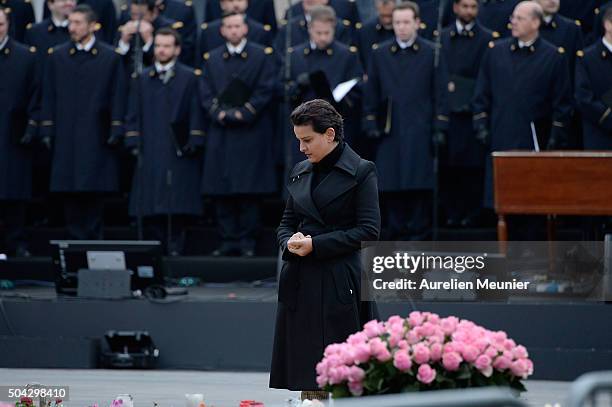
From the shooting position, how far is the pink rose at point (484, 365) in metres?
3.88

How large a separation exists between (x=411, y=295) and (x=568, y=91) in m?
2.27

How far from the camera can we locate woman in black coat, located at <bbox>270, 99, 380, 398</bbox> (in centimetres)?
460

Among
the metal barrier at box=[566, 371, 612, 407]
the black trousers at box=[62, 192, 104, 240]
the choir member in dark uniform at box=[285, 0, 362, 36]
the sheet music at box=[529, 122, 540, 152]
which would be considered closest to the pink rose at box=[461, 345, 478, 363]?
the metal barrier at box=[566, 371, 612, 407]

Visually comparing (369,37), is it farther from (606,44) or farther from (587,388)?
(587,388)

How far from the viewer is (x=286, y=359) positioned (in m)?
4.69

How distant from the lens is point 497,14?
9633 millimetres

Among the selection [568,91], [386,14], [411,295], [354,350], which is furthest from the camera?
[386,14]

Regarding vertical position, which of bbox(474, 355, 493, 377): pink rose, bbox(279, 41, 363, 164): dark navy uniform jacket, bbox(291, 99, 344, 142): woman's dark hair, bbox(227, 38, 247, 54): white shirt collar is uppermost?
bbox(227, 38, 247, 54): white shirt collar

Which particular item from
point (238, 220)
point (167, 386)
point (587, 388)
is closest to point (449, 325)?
point (587, 388)

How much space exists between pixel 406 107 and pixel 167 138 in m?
1.81

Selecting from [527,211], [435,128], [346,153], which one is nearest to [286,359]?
[346,153]

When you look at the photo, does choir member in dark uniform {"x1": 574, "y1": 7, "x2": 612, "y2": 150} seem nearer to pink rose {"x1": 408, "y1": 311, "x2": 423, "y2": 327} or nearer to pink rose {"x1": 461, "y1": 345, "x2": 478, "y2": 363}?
pink rose {"x1": 408, "y1": 311, "x2": 423, "y2": 327}

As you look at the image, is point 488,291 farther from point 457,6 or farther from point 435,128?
point 457,6

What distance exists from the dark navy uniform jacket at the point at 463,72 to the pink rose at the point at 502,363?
5402 mm
